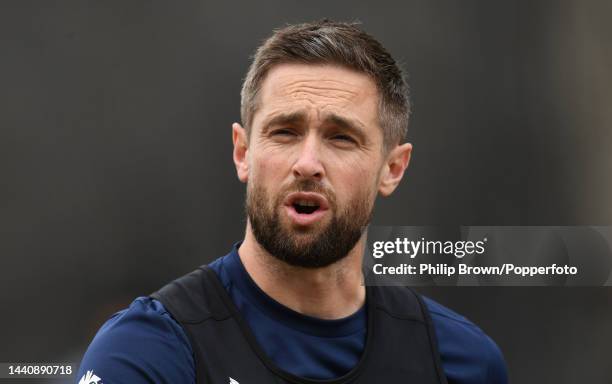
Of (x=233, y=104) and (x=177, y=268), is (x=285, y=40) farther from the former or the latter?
(x=177, y=268)

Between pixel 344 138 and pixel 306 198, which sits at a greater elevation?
pixel 344 138

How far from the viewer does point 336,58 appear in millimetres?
1819

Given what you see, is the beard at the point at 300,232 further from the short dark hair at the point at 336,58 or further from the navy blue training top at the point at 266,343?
the short dark hair at the point at 336,58

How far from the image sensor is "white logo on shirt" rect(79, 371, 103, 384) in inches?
59.7

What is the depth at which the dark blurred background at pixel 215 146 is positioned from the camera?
2.48 metres

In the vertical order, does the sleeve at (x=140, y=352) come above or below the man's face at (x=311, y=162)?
below

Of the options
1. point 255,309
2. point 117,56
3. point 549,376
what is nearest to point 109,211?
point 117,56

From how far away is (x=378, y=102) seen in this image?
1857mm

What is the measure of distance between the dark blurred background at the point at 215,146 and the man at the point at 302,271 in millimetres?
635

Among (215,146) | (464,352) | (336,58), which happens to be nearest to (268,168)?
(336,58)

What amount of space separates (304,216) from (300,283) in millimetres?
174

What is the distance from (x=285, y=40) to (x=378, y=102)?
0.25m

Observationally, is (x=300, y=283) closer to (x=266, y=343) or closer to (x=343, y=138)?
(x=266, y=343)

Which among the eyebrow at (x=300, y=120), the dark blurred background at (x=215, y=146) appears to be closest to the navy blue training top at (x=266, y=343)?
the eyebrow at (x=300, y=120)
